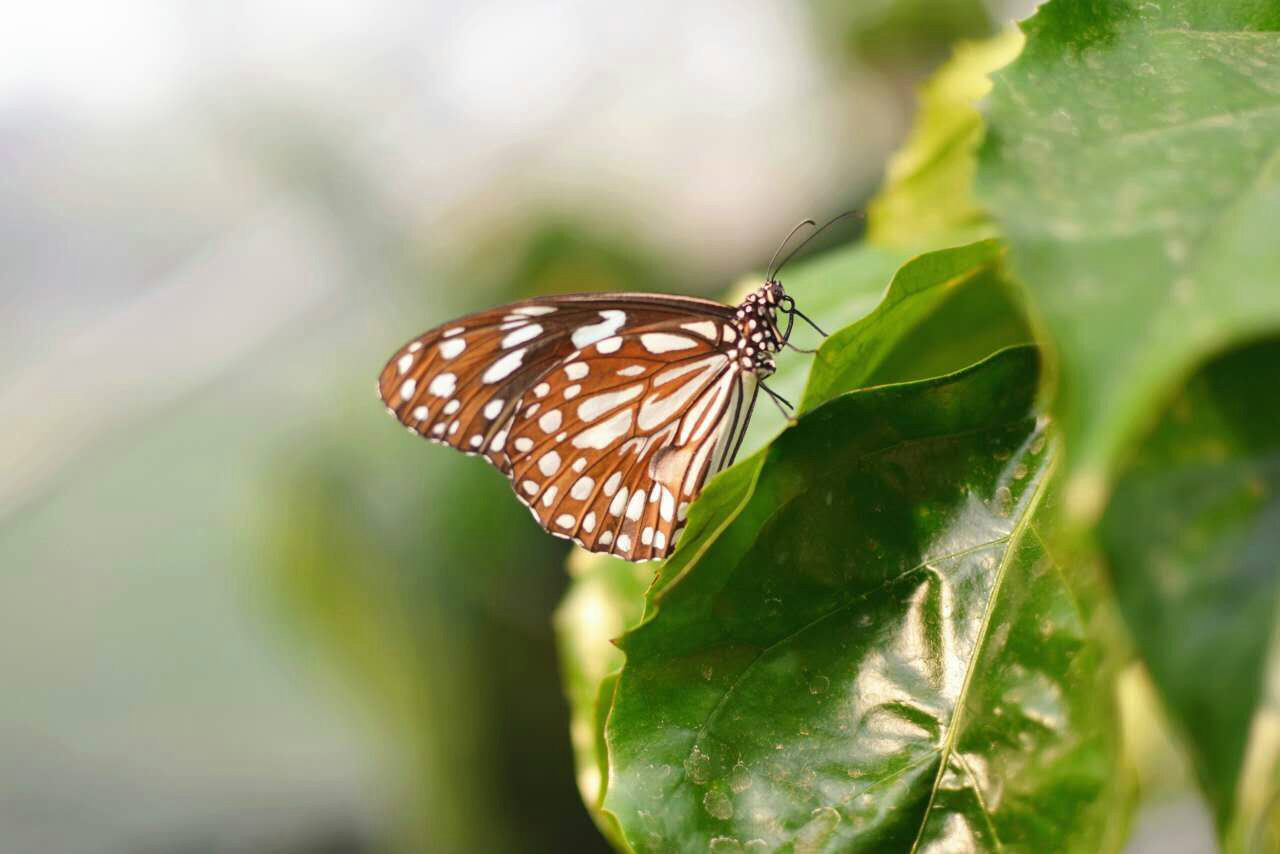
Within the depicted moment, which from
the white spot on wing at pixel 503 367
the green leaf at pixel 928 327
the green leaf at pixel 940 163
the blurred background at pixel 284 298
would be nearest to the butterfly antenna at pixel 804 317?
the green leaf at pixel 928 327

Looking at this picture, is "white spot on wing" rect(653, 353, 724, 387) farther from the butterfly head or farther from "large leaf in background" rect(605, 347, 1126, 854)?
"large leaf in background" rect(605, 347, 1126, 854)

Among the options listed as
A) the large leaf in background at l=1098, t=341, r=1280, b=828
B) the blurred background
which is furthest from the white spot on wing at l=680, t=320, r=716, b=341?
the blurred background

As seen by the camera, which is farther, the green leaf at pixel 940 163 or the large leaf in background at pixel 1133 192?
the green leaf at pixel 940 163

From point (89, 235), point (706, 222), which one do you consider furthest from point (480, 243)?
point (89, 235)

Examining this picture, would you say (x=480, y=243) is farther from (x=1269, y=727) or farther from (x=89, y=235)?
(x=1269, y=727)

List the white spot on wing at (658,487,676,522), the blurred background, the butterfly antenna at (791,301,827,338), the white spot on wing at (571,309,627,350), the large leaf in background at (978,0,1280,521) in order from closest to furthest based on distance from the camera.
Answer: the large leaf in background at (978,0,1280,521), the butterfly antenna at (791,301,827,338), the white spot on wing at (658,487,676,522), the white spot on wing at (571,309,627,350), the blurred background

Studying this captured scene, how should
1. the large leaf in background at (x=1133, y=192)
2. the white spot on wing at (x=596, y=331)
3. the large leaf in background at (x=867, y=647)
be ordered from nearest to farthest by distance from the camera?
1. the large leaf in background at (x=1133, y=192)
2. the large leaf in background at (x=867, y=647)
3. the white spot on wing at (x=596, y=331)

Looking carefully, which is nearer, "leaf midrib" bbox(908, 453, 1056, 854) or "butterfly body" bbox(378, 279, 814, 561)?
"leaf midrib" bbox(908, 453, 1056, 854)

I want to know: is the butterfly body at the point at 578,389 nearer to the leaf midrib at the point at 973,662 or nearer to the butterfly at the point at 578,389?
the butterfly at the point at 578,389
